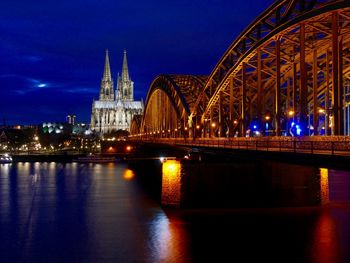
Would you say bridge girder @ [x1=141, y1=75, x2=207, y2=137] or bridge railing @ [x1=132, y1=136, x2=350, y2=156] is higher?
bridge girder @ [x1=141, y1=75, x2=207, y2=137]

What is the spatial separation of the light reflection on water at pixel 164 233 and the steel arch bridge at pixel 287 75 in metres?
6.23

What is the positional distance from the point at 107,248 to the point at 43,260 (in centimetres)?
389

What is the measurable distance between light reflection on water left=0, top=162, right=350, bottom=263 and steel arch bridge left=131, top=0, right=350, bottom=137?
6228 mm

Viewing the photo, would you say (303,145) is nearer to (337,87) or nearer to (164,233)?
(337,87)

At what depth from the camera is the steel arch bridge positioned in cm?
3092

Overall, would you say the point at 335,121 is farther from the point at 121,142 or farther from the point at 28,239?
the point at 121,142

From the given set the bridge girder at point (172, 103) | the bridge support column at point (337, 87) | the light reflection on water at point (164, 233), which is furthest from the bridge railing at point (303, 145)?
the bridge girder at point (172, 103)

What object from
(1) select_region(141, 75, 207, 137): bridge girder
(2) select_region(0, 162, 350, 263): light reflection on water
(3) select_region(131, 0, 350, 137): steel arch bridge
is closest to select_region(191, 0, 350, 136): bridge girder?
(3) select_region(131, 0, 350, 137): steel arch bridge

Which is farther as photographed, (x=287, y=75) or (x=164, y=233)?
(x=287, y=75)

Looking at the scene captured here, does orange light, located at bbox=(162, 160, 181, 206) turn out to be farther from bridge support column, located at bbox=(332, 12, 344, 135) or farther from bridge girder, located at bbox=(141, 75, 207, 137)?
bridge girder, located at bbox=(141, 75, 207, 137)

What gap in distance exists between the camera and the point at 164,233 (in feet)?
116

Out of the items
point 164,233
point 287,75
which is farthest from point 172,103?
point 164,233

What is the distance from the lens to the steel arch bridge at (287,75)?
101 feet

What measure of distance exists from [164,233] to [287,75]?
2320 centimetres
